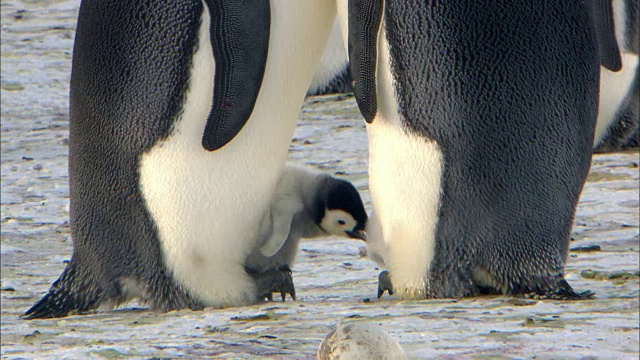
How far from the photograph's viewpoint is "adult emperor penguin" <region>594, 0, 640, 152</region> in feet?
16.4

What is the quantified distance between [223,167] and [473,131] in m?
0.56

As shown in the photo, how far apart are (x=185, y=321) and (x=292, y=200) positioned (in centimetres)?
47

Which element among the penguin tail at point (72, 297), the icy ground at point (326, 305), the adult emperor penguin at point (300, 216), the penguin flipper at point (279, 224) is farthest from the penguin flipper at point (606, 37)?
the penguin tail at point (72, 297)

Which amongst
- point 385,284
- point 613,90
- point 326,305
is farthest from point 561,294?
point 613,90

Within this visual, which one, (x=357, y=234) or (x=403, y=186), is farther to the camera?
(x=357, y=234)

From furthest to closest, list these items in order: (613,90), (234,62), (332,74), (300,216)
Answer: (332,74) < (613,90) < (300,216) < (234,62)

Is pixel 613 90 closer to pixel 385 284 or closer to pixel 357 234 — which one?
pixel 357 234

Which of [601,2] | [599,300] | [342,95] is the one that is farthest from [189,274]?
[342,95]

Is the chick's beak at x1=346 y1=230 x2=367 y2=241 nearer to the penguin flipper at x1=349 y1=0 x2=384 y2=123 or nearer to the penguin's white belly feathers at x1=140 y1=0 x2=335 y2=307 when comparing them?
the penguin's white belly feathers at x1=140 y1=0 x2=335 y2=307

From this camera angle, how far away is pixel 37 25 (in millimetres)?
7348

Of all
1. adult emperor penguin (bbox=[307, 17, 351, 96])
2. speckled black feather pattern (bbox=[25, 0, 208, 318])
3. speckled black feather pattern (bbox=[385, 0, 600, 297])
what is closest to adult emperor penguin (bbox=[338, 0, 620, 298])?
speckled black feather pattern (bbox=[385, 0, 600, 297])

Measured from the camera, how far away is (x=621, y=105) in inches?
201

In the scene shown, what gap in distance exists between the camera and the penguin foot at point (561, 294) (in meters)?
2.77

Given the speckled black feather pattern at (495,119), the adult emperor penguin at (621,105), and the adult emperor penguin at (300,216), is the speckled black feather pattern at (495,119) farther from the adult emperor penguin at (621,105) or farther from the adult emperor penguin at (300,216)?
the adult emperor penguin at (621,105)
